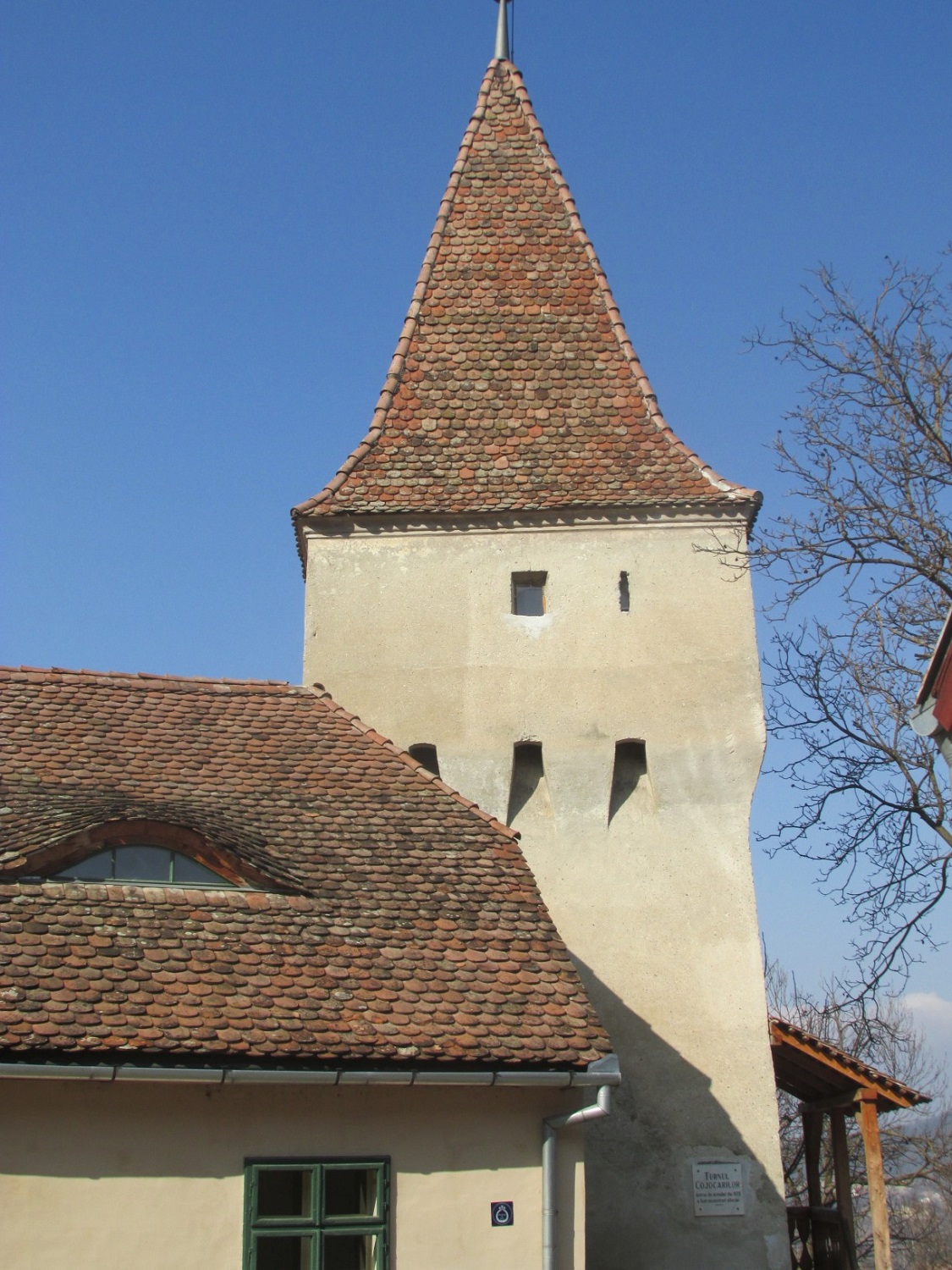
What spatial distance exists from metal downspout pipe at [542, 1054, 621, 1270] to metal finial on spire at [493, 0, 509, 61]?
14.7 meters

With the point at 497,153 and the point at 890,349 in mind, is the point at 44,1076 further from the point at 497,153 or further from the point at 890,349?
the point at 497,153

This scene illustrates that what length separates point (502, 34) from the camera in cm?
2016

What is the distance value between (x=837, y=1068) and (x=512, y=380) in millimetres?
8097

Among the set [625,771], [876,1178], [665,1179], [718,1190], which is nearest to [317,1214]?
[665,1179]

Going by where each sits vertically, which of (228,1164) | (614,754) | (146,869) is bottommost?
(228,1164)

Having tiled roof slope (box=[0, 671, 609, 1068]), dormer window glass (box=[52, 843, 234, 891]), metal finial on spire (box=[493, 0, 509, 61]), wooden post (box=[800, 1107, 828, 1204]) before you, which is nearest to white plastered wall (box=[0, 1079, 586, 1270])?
tiled roof slope (box=[0, 671, 609, 1068])

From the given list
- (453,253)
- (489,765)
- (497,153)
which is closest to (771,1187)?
(489,765)

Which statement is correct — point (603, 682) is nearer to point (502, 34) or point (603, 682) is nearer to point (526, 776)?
point (526, 776)

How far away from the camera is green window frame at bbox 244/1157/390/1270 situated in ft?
30.2

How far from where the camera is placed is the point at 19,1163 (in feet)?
29.0

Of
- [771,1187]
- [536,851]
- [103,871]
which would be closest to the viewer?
[103,871]

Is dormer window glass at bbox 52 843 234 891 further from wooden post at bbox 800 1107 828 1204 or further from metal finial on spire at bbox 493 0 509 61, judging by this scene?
metal finial on spire at bbox 493 0 509 61

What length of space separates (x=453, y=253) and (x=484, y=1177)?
11777 mm

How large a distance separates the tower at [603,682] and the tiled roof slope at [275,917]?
223cm
